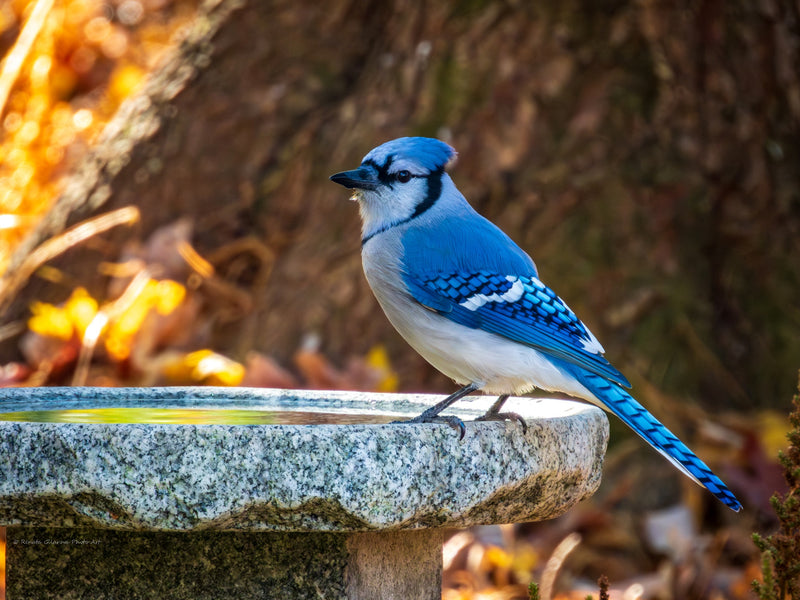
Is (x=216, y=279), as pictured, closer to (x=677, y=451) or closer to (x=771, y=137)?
(x=771, y=137)

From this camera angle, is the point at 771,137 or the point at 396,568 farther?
the point at 771,137

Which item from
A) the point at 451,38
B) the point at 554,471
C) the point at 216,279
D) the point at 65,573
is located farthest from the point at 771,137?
the point at 65,573

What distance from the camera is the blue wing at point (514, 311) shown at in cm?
215

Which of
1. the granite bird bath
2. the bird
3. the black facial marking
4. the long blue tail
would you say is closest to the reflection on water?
the granite bird bath

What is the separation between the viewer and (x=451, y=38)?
4.24m

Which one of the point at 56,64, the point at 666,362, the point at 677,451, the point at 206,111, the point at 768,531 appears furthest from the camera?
the point at 56,64

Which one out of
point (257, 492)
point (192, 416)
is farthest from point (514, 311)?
point (257, 492)

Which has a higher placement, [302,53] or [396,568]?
[302,53]

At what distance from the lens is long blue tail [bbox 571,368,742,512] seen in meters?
1.79

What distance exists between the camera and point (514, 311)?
2.19 m

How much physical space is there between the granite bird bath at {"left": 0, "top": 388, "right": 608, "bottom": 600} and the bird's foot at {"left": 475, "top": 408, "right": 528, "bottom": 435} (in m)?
0.02

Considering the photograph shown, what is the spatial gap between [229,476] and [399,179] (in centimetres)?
118

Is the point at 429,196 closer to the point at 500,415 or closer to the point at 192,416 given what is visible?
the point at 500,415

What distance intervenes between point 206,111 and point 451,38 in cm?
107
